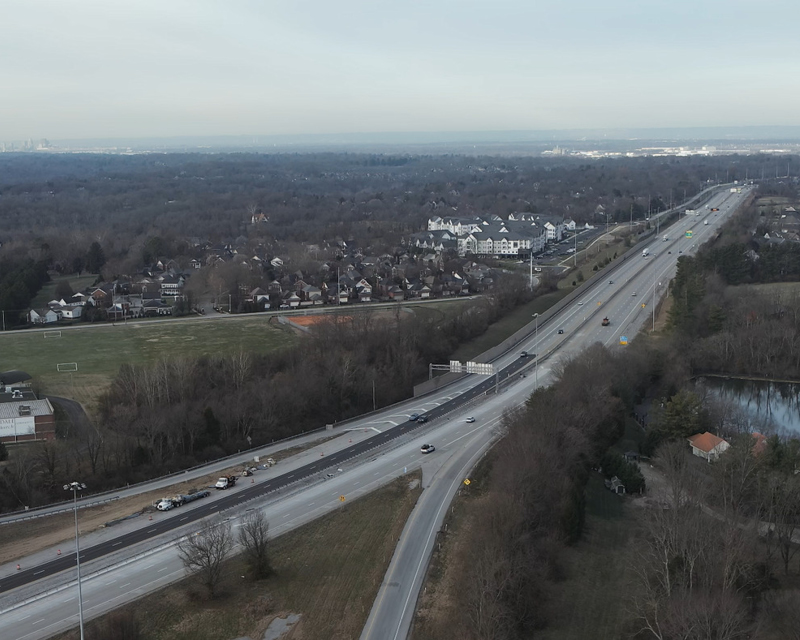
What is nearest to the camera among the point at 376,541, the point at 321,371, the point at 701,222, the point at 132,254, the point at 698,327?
the point at 376,541

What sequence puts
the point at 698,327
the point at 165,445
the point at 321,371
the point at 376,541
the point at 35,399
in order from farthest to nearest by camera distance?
1. the point at 698,327
2. the point at 321,371
3. the point at 35,399
4. the point at 165,445
5. the point at 376,541

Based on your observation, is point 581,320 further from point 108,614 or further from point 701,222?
point 701,222

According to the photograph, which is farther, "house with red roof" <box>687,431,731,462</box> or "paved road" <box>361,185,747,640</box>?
"house with red roof" <box>687,431,731,462</box>

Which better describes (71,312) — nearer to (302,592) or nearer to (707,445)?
(302,592)

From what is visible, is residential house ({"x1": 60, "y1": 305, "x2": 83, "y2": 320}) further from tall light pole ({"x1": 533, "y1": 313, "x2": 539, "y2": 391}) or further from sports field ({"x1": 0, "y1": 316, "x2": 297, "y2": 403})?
tall light pole ({"x1": 533, "y1": 313, "x2": 539, "y2": 391})

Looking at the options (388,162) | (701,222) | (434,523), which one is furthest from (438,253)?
(388,162)

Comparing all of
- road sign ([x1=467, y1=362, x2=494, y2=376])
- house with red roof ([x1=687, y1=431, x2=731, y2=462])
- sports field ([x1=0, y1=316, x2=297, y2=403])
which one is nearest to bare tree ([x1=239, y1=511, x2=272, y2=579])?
house with red roof ([x1=687, y1=431, x2=731, y2=462])

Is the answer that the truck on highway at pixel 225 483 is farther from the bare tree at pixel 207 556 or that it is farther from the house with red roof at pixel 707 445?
the house with red roof at pixel 707 445

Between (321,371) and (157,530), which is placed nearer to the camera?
(157,530)

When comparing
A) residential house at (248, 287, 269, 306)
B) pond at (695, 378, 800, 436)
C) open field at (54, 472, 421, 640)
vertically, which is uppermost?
residential house at (248, 287, 269, 306)
